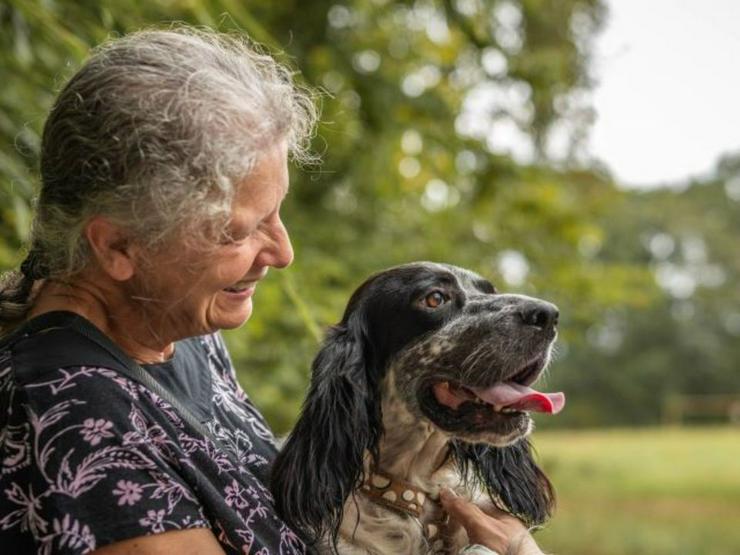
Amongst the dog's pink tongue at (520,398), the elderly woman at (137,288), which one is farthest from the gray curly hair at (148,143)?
the dog's pink tongue at (520,398)

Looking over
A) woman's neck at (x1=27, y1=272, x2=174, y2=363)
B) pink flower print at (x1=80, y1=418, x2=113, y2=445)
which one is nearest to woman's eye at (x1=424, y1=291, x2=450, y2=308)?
woman's neck at (x1=27, y1=272, x2=174, y2=363)

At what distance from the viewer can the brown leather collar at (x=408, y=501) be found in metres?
2.42

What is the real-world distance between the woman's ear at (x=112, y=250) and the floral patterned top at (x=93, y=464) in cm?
10

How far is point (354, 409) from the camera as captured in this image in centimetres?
250

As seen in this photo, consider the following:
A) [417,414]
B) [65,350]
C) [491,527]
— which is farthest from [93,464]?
[417,414]

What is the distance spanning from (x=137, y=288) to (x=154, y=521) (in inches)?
16.1

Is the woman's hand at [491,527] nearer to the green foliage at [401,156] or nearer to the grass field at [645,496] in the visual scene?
the green foliage at [401,156]

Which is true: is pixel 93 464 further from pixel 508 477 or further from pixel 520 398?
pixel 508 477

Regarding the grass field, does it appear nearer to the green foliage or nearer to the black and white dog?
the green foliage

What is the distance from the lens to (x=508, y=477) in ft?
8.49

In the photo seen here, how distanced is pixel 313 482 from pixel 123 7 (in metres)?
1.98

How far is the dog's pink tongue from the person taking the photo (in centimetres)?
220

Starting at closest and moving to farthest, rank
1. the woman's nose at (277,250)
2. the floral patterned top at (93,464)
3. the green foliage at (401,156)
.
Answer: the floral patterned top at (93,464), the woman's nose at (277,250), the green foliage at (401,156)

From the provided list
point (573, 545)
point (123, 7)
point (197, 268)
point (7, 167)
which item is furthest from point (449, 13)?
point (573, 545)
